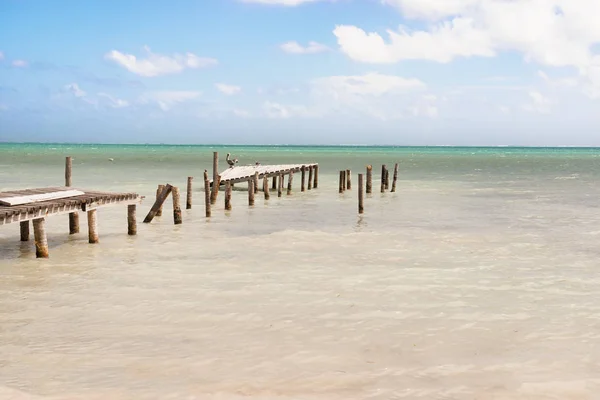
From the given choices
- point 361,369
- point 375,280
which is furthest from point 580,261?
point 361,369

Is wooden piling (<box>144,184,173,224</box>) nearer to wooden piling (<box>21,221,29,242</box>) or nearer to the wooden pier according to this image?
the wooden pier

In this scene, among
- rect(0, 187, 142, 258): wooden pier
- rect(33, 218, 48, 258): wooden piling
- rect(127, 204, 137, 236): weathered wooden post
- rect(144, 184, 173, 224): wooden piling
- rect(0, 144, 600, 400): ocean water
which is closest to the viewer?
rect(0, 144, 600, 400): ocean water

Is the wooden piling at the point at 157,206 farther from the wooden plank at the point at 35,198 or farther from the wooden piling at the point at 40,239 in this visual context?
the wooden piling at the point at 40,239

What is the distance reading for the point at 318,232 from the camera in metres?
17.6

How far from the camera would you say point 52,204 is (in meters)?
13.1

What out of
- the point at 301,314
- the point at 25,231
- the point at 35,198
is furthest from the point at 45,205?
the point at 301,314

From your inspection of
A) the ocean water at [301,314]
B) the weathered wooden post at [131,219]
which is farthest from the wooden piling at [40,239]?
the weathered wooden post at [131,219]

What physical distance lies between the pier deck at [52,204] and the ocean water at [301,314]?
0.97 meters

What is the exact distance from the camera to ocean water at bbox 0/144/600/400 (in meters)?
6.73

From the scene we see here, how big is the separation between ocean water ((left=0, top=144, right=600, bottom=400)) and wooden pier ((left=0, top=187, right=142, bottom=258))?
1.35 feet

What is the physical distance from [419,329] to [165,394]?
3.65 m

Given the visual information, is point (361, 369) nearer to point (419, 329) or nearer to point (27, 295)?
point (419, 329)

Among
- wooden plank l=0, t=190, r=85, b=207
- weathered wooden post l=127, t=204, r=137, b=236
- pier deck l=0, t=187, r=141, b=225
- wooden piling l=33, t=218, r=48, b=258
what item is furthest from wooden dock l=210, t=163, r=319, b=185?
wooden piling l=33, t=218, r=48, b=258

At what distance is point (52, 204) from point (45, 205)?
247 mm
